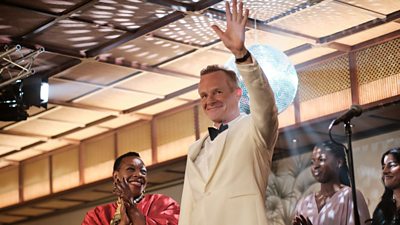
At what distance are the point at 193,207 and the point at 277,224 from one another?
5753 millimetres

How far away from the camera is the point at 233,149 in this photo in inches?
113

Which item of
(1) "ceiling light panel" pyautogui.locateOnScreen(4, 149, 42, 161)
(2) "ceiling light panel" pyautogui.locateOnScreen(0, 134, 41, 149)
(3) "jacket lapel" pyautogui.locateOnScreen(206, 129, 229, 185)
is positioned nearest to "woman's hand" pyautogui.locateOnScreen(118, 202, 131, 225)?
(3) "jacket lapel" pyautogui.locateOnScreen(206, 129, 229, 185)

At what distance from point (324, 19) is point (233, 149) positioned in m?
4.37

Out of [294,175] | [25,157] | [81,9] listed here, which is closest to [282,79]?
[81,9]

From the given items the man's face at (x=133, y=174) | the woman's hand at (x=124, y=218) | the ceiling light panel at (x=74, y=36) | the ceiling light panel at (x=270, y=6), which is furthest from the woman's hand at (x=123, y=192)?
the ceiling light panel at (x=74, y=36)

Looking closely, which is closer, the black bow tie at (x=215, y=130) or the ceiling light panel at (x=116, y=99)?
the black bow tie at (x=215, y=130)

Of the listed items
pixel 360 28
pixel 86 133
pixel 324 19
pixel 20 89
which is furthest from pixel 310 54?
pixel 86 133

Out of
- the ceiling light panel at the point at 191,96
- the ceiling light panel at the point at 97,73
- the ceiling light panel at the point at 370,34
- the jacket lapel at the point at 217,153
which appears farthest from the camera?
the ceiling light panel at the point at 191,96

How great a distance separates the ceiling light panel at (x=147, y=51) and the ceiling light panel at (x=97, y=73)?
0.60ft

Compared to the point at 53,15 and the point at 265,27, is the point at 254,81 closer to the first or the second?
the point at 53,15

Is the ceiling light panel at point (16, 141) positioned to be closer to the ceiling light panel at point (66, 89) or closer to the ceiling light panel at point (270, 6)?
the ceiling light panel at point (66, 89)

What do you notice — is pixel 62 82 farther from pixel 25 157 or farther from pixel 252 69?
pixel 252 69

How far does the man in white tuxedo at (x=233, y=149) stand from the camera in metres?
2.75

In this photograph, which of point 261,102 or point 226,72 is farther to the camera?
point 226,72
